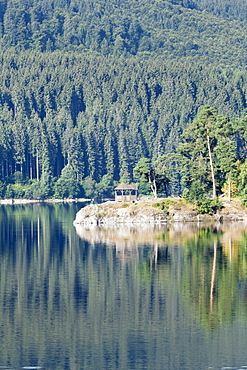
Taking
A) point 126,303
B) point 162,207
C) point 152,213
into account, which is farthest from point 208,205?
point 126,303

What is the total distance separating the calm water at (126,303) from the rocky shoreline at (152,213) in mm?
19439

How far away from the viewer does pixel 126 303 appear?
50.4 m

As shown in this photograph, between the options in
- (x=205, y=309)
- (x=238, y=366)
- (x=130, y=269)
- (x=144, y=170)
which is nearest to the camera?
(x=238, y=366)

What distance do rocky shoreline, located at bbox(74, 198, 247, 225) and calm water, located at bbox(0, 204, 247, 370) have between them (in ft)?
63.8

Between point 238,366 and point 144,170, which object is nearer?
point 238,366

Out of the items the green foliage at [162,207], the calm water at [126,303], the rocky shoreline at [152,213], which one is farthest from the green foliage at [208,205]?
the calm water at [126,303]

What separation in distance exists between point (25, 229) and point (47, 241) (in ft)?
52.7

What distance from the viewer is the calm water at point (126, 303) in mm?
39594

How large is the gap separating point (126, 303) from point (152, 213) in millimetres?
53736

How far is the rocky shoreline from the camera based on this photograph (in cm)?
10356

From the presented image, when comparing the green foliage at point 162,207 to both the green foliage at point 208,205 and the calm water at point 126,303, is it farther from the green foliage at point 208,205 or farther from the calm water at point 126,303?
the calm water at point 126,303

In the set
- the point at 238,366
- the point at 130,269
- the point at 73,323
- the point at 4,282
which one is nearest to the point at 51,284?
the point at 4,282

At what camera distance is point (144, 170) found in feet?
383

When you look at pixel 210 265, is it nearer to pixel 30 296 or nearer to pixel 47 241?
pixel 30 296
